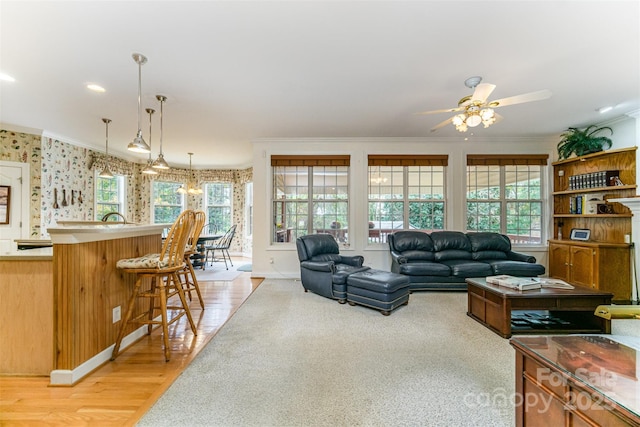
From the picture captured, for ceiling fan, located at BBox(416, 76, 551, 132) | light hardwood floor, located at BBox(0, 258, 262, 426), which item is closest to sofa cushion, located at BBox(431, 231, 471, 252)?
ceiling fan, located at BBox(416, 76, 551, 132)

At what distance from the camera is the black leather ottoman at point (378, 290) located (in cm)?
330

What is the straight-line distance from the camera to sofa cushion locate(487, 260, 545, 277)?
13.3ft

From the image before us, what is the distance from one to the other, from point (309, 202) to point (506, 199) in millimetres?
3813

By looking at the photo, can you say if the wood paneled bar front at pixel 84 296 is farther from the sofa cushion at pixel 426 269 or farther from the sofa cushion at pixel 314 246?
the sofa cushion at pixel 426 269

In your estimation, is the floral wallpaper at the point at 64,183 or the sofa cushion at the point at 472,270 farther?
the floral wallpaper at the point at 64,183

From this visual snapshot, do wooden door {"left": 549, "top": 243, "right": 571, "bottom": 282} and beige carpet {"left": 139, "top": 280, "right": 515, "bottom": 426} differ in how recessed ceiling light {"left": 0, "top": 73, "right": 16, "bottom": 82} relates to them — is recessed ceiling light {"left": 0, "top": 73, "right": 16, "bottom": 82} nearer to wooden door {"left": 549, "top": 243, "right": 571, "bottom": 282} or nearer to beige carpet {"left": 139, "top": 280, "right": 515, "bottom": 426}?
beige carpet {"left": 139, "top": 280, "right": 515, "bottom": 426}

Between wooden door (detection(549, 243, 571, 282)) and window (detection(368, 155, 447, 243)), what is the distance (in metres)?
1.82

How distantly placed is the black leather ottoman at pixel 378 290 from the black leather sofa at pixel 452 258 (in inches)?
30.1

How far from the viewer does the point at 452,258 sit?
4594 mm

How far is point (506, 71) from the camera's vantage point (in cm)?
277

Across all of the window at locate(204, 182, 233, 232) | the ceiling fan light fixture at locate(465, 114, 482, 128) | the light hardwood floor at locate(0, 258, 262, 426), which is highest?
the ceiling fan light fixture at locate(465, 114, 482, 128)

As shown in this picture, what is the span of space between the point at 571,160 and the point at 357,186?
3.65m

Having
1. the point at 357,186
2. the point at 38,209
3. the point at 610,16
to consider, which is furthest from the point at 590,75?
the point at 38,209

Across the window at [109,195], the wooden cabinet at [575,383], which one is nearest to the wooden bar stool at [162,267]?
the wooden cabinet at [575,383]
